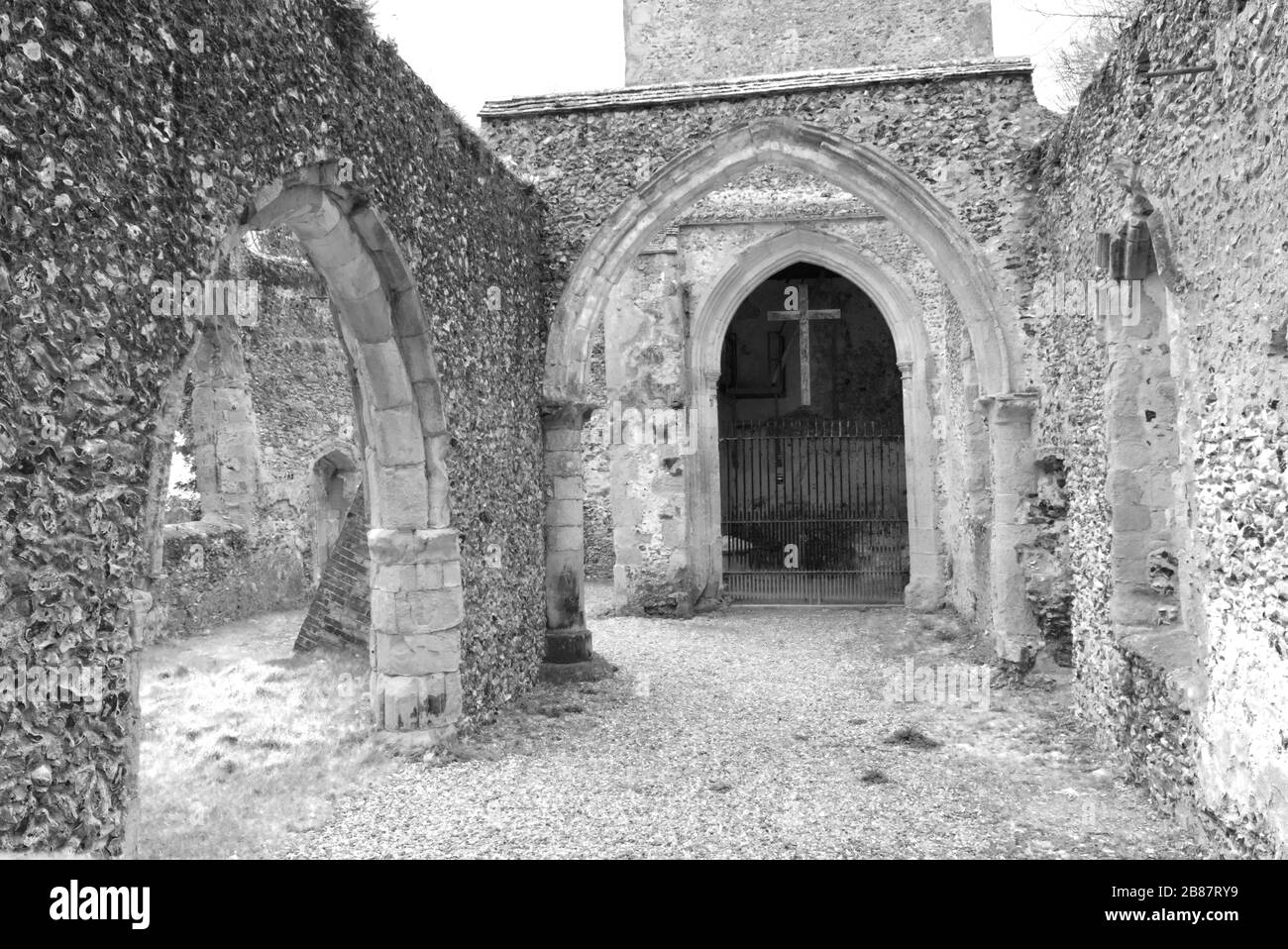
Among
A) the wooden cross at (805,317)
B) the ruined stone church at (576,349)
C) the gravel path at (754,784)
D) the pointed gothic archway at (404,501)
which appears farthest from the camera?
the wooden cross at (805,317)

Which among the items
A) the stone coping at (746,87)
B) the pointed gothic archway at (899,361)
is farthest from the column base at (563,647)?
the stone coping at (746,87)

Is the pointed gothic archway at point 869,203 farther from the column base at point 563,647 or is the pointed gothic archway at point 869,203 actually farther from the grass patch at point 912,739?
the grass patch at point 912,739

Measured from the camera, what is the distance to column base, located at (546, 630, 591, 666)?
23.1 feet

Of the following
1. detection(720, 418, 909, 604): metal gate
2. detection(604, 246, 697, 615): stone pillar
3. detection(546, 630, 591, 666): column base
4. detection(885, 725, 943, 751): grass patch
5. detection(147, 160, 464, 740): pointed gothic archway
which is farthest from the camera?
detection(720, 418, 909, 604): metal gate

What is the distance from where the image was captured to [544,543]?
23.4ft

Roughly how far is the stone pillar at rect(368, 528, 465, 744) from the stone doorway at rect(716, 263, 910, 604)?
8.28 metres

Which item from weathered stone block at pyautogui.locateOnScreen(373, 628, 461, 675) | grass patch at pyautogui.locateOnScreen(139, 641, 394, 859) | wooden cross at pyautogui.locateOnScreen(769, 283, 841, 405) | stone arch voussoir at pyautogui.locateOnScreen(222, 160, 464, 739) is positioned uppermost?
wooden cross at pyautogui.locateOnScreen(769, 283, 841, 405)

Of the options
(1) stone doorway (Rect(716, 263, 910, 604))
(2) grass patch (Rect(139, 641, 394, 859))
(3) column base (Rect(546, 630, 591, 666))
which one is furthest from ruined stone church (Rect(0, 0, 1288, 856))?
(1) stone doorway (Rect(716, 263, 910, 604))

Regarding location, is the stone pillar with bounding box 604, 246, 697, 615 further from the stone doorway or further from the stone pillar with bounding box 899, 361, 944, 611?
the stone doorway

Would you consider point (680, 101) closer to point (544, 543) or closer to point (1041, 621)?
point (544, 543)

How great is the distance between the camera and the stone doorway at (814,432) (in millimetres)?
14047

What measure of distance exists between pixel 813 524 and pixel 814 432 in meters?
1.52

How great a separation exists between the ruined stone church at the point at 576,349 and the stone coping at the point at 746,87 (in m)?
0.04

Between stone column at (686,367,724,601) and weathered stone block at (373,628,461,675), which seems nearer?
weathered stone block at (373,628,461,675)
